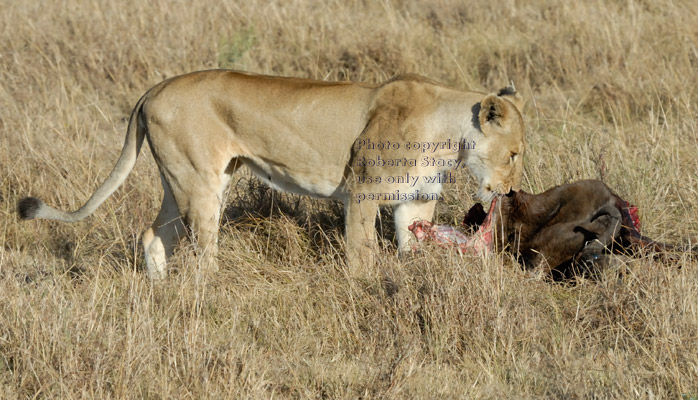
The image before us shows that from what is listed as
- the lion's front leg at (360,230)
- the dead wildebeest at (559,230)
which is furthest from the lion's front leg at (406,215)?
the lion's front leg at (360,230)

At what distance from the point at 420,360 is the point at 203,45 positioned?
4.86m

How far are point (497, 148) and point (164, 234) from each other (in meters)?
1.75

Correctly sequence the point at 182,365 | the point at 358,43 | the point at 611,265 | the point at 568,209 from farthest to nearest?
the point at 358,43, the point at 568,209, the point at 611,265, the point at 182,365

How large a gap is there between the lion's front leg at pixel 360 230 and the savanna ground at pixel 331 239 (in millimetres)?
107

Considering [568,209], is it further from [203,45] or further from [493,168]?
[203,45]

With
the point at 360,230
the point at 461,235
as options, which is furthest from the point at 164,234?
the point at 461,235

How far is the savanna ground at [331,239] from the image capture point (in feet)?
11.2

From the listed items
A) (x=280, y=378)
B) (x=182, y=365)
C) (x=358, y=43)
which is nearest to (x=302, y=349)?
(x=280, y=378)

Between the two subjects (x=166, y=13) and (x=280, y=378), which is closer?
(x=280, y=378)

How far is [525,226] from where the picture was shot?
4.41m

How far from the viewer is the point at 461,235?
14.8 ft

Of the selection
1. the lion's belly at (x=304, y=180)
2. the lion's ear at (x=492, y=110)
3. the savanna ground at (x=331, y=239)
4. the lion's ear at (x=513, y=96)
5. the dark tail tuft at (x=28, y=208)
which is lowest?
the savanna ground at (x=331, y=239)

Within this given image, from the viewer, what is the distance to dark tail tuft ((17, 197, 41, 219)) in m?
4.35

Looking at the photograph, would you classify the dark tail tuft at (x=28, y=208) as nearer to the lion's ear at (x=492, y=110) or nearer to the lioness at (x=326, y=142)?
the lioness at (x=326, y=142)
